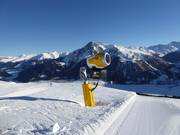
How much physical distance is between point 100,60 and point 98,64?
1.03ft

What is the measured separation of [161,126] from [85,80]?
685 cm

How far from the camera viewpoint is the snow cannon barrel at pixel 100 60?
15219 mm

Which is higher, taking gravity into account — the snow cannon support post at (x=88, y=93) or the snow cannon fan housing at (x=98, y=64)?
the snow cannon fan housing at (x=98, y=64)

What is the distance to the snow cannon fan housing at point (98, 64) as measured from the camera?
50.0ft

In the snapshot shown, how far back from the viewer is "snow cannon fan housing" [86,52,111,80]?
15.2 m

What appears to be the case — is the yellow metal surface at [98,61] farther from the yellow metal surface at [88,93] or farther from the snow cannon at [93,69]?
the yellow metal surface at [88,93]

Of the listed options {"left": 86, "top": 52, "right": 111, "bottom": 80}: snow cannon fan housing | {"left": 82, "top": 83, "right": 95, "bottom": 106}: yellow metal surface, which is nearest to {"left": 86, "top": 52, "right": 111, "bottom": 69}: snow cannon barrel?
{"left": 86, "top": 52, "right": 111, "bottom": 80}: snow cannon fan housing

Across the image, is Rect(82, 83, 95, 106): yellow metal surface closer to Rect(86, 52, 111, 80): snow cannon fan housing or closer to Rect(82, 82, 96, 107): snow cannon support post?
Rect(82, 82, 96, 107): snow cannon support post

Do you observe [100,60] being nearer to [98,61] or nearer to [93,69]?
[98,61]

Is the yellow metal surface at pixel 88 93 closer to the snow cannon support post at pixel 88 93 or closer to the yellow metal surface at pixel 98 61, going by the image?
the snow cannon support post at pixel 88 93

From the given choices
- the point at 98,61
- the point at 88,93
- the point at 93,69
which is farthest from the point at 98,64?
the point at 88,93

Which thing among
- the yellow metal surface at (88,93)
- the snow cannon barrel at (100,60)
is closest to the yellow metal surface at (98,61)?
the snow cannon barrel at (100,60)

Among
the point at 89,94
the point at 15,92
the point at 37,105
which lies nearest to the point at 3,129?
the point at 37,105

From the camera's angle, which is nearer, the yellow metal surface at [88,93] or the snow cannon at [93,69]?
the snow cannon at [93,69]
